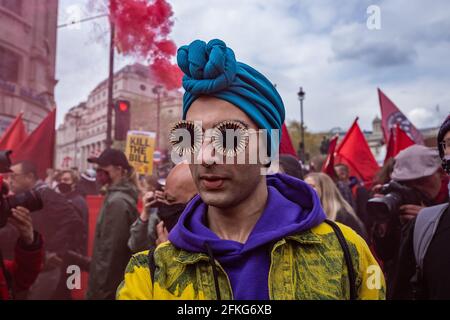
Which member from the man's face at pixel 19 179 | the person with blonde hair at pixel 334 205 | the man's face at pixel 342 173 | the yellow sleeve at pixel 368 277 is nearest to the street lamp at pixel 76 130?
the man's face at pixel 19 179

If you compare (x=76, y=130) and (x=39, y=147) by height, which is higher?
(x=76, y=130)

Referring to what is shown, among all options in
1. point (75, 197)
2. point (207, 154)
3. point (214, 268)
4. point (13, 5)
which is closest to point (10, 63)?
point (13, 5)

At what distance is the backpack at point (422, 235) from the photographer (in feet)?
6.39

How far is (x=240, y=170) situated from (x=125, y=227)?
276 cm

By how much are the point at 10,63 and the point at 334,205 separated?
6.17 metres

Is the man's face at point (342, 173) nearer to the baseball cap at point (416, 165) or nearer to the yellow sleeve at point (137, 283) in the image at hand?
the baseball cap at point (416, 165)

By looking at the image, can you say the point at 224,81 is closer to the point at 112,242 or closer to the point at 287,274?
the point at 287,274

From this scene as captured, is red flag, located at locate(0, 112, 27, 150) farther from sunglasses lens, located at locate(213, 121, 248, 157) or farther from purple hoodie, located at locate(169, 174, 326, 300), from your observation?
sunglasses lens, located at locate(213, 121, 248, 157)

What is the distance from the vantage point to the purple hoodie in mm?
1166

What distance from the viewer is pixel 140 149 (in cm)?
570

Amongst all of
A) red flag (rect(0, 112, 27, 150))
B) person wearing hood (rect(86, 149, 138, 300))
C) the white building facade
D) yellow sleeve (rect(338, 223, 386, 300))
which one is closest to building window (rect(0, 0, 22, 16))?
the white building facade

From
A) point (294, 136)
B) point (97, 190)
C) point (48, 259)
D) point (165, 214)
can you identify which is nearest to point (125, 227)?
point (48, 259)

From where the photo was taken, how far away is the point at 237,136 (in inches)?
47.5
